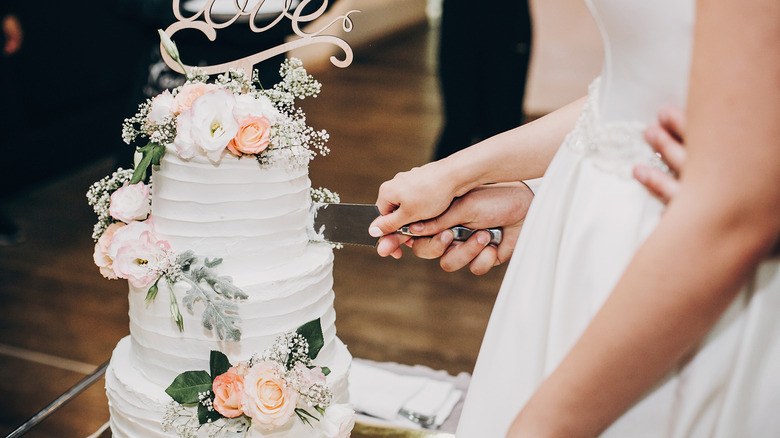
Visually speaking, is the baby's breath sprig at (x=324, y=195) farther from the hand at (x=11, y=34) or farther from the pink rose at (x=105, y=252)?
the hand at (x=11, y=34)

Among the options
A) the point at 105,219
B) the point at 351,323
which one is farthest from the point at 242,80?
the point at 351,323

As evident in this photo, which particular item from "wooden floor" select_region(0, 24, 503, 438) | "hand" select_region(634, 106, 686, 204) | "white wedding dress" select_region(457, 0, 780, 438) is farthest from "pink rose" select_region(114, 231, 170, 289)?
"wooden floor" select_region(0, 24, 503, 438)

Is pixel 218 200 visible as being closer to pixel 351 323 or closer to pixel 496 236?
pixel 496 236

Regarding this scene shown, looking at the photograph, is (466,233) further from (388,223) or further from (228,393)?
(228,393)

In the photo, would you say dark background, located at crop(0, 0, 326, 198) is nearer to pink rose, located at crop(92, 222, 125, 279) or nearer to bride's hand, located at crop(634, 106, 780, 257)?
pink rose, located at crop(92, 222, 125, 279)

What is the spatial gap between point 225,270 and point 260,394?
0.80 ft

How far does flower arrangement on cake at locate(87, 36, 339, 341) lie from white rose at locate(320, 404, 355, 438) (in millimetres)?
244

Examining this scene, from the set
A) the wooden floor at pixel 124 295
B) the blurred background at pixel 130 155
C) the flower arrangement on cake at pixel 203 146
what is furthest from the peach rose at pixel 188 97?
the wooden floor at pixel 124 295

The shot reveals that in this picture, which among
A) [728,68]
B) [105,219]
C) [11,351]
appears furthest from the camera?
[11,351]

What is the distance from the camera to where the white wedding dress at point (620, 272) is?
A: 833 millimetres

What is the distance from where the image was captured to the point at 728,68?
67cm

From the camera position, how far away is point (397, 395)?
6.70 ft

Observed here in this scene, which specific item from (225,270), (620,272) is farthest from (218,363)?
(620,272)

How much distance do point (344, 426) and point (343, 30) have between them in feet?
2.56
